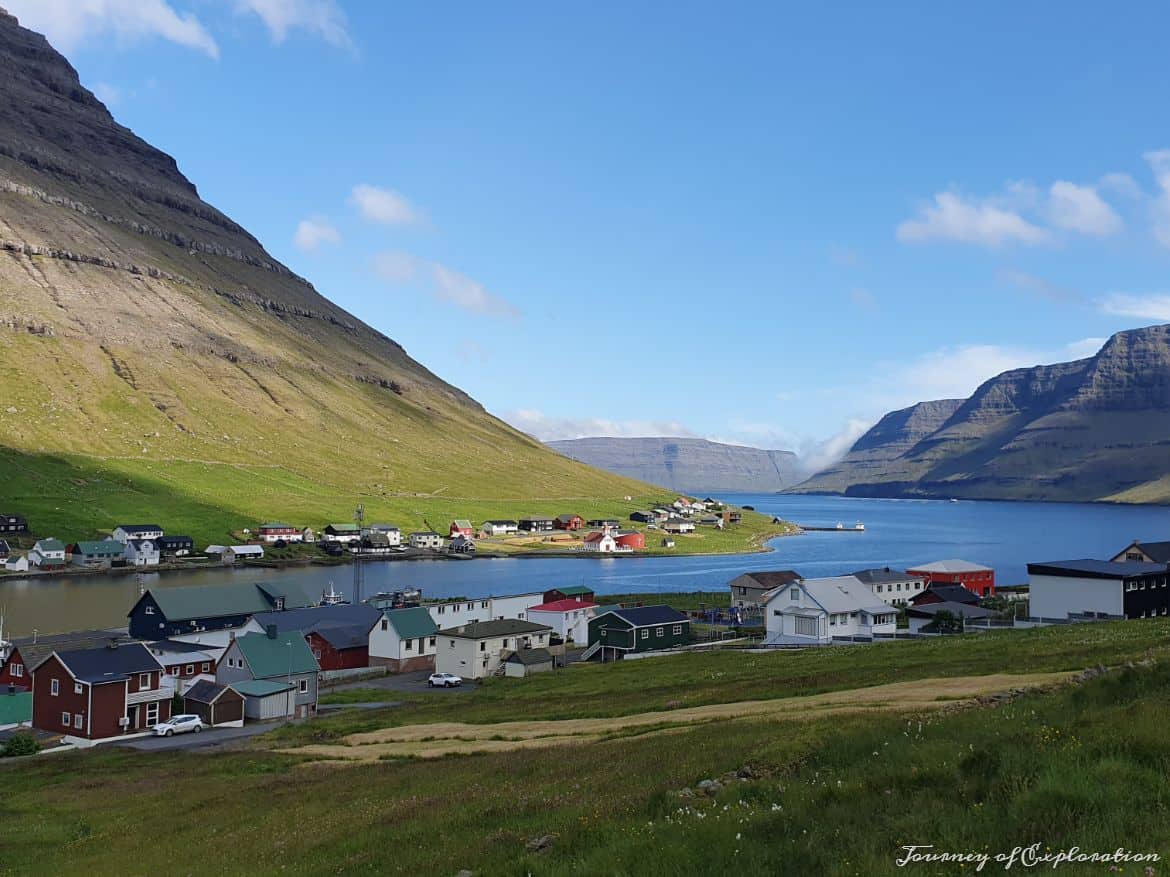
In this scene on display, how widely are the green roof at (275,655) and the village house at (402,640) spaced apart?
35.4 feet

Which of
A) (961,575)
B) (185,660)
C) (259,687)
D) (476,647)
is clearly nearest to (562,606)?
(476,647)

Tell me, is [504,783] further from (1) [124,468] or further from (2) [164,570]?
(1) [124,468]

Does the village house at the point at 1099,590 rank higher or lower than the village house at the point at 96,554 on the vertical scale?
lower

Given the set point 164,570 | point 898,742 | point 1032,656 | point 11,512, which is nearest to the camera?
point 898,742

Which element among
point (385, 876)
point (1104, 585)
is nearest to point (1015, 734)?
point (385, 876)

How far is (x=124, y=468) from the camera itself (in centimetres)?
19400

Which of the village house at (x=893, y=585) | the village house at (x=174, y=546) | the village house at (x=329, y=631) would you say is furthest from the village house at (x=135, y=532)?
the village house at (x=893, y=585)

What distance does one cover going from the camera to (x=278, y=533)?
556 ft

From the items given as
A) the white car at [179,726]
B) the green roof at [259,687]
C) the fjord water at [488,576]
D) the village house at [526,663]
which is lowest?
the white car at [179,726]

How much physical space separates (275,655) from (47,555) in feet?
323

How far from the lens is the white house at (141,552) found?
14575 centimetres

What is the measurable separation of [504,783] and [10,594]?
4730 inches

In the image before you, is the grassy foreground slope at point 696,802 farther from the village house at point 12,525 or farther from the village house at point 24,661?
the village house at point 12,525

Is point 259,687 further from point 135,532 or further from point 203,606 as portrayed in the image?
point 135,532
